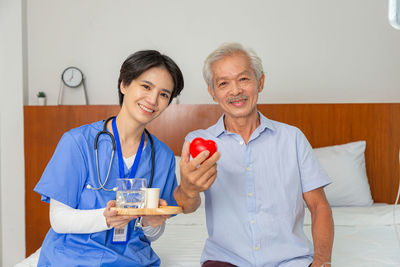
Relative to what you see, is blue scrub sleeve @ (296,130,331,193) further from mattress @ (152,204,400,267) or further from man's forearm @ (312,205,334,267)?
mattress @ (152,204,400,267)

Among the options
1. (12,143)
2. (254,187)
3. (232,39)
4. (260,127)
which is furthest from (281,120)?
(12,143)

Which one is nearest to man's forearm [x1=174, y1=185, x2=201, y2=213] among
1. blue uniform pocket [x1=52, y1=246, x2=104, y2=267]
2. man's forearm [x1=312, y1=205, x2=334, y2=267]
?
blue uniform pocket [x1=52, y1=246, x2=104, y2=267]

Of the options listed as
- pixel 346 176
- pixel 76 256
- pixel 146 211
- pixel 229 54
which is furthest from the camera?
pixel 346 176

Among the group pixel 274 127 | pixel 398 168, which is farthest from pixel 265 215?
pixel 398 168

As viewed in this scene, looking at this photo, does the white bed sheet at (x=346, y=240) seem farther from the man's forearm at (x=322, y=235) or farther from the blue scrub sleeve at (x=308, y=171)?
the blue scrub sleeve at (x=308, y=171)

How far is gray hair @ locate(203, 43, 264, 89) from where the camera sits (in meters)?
1.58

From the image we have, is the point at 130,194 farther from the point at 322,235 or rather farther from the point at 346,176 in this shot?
the point at 346,176

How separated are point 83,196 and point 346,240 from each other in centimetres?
138

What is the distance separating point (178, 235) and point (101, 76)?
1715mm

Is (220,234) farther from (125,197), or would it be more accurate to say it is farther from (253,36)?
(253,36)

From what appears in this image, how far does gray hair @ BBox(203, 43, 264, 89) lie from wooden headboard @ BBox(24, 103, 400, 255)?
4.74 ft

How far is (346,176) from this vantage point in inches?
109

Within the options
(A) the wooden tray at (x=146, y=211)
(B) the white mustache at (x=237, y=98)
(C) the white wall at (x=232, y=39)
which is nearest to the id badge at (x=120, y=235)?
(A) the wooden tray at (x=146, y=211)

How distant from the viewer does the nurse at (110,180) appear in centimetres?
135
